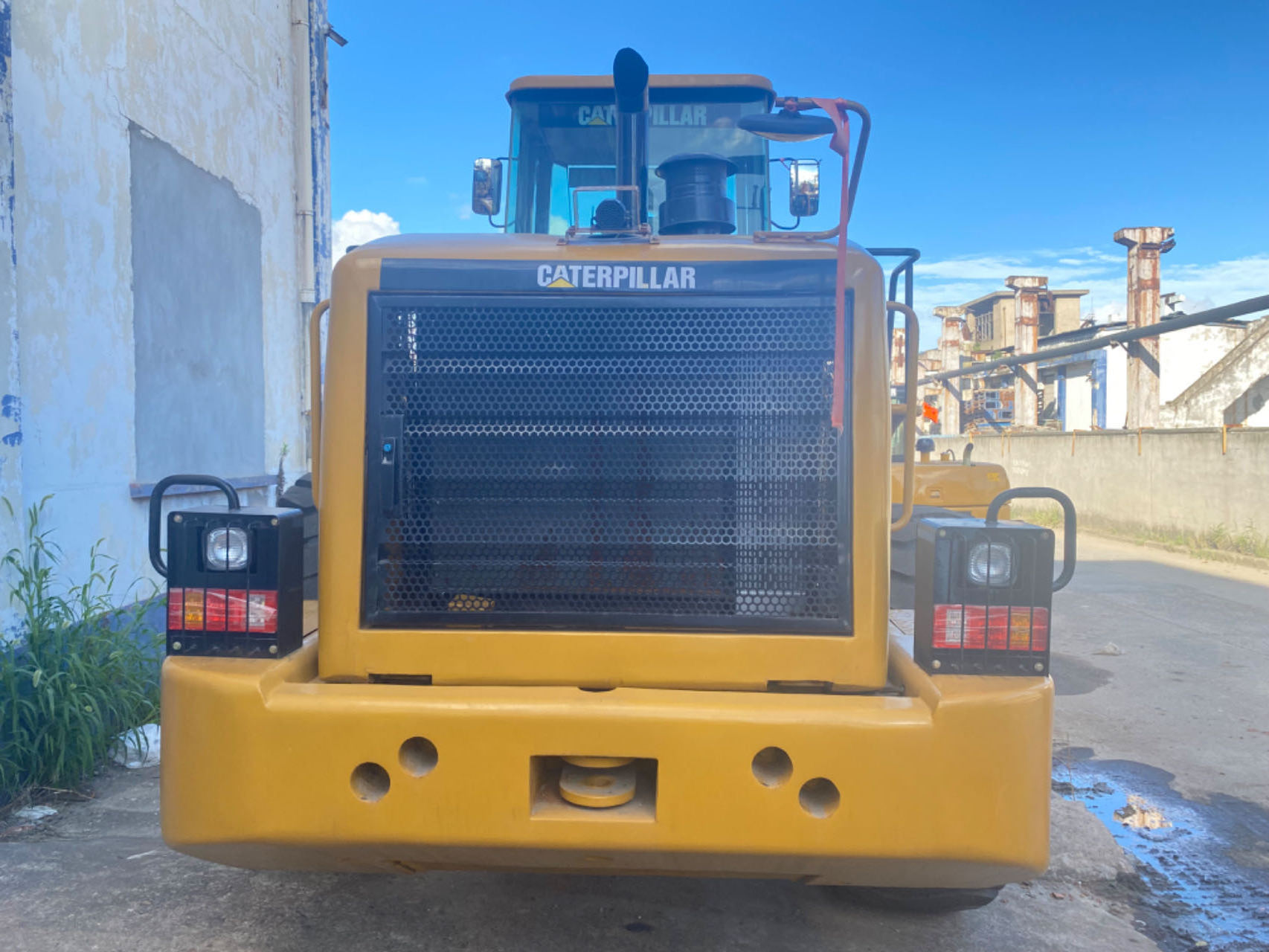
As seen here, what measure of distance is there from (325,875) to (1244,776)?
4.11m

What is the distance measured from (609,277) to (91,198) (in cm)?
392

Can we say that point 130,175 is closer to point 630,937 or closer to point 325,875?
point 325,875

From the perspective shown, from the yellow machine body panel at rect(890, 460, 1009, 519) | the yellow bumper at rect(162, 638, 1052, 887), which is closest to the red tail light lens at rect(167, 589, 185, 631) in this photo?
the yellow bumper at rect(162, 638, 1052, 887)

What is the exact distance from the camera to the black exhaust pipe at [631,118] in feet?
9.70

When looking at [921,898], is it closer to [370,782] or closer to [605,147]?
[370,782]

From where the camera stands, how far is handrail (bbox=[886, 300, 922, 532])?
9.29 feet

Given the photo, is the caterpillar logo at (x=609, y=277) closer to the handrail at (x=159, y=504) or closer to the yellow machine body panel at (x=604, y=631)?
the yellow machine body panel at (x=604, y=631)

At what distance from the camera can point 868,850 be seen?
2.33 m

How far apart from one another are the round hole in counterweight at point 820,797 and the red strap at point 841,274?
90cm

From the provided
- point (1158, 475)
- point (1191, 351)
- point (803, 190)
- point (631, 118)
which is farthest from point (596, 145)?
point (1191, 351)

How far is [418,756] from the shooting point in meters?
2.41

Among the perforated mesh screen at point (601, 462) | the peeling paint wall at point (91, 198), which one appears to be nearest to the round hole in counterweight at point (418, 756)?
the perforated mesh screen at point (601, 462)

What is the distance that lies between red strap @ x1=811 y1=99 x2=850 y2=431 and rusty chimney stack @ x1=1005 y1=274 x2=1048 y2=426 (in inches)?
881

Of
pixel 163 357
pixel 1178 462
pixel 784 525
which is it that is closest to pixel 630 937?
pixel 784 525
